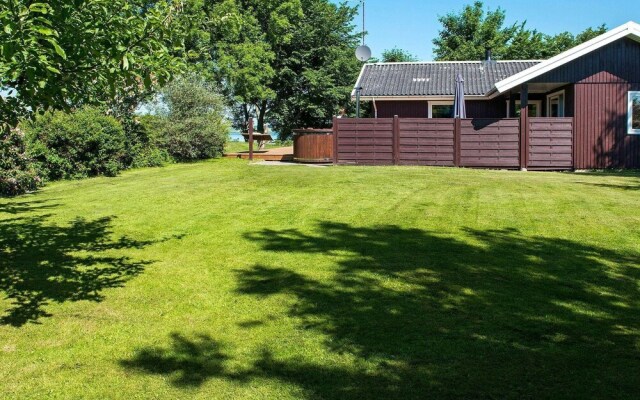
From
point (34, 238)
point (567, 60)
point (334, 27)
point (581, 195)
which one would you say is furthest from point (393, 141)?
point (334, 27)

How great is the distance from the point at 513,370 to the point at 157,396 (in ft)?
7.21

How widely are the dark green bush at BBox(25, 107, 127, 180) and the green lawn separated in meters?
5.52

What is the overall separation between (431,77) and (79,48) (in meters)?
24.3

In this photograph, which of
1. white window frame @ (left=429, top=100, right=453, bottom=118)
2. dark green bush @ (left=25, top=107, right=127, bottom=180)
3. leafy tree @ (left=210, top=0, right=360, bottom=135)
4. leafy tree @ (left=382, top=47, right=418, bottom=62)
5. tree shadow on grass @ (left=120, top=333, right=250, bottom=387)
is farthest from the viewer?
leafy tree @ (left=382, top=47, right=418, bottom=62)

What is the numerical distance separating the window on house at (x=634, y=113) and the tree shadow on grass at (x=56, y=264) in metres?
17.3

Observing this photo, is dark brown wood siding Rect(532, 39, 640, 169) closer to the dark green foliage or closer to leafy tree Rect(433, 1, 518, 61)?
the dark green foliage

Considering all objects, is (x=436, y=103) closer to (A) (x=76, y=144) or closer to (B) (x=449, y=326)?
(A) (x=76, y=144)

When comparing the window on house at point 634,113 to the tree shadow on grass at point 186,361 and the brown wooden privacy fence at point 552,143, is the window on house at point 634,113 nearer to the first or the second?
the brown wooden privacy fence at point 552,143

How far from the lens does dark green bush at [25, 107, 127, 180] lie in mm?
15578

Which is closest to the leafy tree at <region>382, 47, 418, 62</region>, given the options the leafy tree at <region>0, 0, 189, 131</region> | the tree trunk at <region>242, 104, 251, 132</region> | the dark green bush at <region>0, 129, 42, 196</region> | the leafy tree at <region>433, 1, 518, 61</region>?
the leafy tree at <region>433, 1, 518, 61</region>

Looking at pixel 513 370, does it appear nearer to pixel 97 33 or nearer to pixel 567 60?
pixel 97 33

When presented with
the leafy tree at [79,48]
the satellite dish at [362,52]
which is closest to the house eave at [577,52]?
the satellite dish at [362,52]

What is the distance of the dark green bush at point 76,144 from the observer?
15578 millimetres

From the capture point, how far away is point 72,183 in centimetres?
1533
